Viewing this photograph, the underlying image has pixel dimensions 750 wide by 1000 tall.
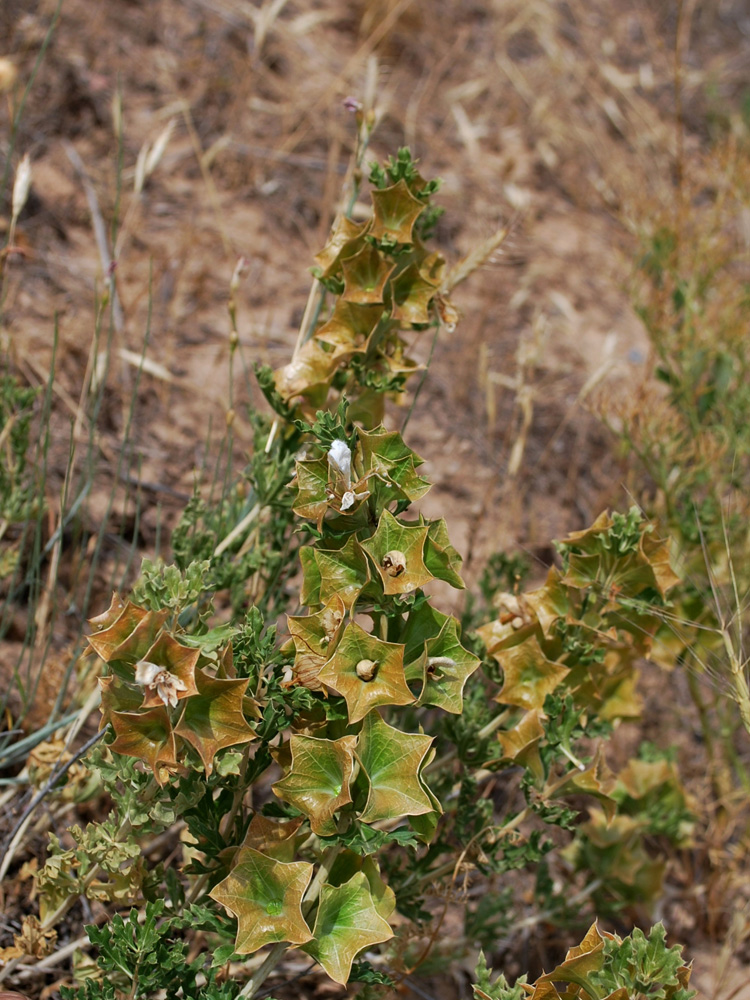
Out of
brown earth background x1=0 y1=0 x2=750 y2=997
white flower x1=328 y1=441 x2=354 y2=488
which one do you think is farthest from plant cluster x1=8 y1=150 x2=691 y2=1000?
brown earth background x1=0 y1=0 x2=750 y2=997

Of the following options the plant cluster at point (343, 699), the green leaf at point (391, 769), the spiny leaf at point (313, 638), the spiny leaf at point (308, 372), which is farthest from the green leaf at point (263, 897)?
the spiny leaf at point (308, 372)

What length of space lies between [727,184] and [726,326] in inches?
38.1

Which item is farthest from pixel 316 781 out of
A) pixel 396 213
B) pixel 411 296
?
pixel 396 213

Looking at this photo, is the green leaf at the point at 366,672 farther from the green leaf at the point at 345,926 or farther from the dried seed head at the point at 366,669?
the green leaf at the point at 345,926

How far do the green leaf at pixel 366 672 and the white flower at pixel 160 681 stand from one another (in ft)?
0.63

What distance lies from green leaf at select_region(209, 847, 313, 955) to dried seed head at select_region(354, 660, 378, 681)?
0.91 feet

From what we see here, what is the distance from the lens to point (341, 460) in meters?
1.20

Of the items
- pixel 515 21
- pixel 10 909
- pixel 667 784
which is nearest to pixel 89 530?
pixel 10 909

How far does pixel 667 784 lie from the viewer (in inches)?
93.5

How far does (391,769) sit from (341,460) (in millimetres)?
436

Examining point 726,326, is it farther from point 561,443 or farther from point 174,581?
point 174,581

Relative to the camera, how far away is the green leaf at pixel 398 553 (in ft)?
4.01

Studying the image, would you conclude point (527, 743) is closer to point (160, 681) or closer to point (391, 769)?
point (391, 769)

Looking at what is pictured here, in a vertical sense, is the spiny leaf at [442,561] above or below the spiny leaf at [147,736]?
above
